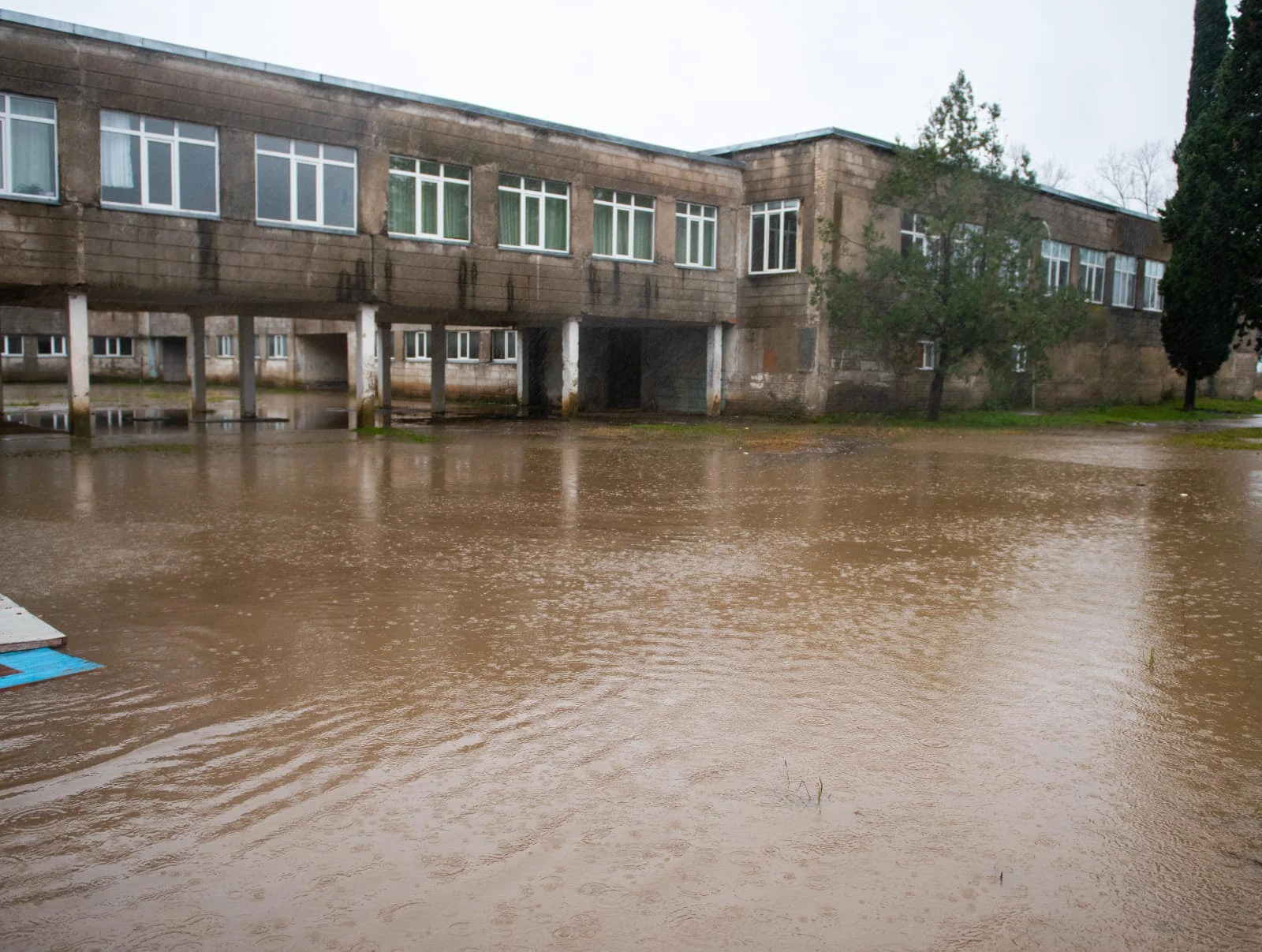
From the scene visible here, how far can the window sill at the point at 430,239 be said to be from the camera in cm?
2269

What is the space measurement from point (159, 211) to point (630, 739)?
18.3 meters

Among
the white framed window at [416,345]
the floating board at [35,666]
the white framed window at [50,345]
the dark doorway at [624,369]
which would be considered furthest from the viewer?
the white framed window at [50,345]

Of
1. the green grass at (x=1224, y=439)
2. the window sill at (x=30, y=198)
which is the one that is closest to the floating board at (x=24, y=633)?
the window sill at (x=30, y=198)

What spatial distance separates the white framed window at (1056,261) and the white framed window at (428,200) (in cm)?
2102

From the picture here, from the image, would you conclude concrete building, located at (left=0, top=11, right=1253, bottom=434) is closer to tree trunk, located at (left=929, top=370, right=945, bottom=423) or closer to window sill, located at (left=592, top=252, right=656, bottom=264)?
window sill, located at (left=592, top=252, right=656, bottom=264)

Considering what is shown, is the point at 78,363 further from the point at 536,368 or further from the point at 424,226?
the point at 536,368

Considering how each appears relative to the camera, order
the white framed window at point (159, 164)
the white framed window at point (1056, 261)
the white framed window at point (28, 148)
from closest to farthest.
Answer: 1. the white framed window at point (28, 148)
2. the white framed window at point (159, 164)
3. the white framed window at point (1056, 261)

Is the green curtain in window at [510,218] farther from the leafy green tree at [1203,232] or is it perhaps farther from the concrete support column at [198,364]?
the leafy green tree at [1203,232]

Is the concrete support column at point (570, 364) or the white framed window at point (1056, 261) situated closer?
the concrete support column at point (570, 364)

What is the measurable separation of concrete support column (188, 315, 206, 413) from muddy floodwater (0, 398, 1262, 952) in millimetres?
18023

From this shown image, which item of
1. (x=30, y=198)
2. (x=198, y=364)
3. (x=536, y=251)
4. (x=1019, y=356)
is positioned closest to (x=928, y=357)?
(x=1019, y=356)

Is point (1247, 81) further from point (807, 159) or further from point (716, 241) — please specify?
point (716, 241)

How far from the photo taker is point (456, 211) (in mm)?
23641

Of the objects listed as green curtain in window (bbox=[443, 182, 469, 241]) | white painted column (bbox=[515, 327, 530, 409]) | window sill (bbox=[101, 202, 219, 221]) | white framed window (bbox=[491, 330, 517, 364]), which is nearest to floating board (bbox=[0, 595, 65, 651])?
window sill (bbox=[101, 202, 219, 221])
